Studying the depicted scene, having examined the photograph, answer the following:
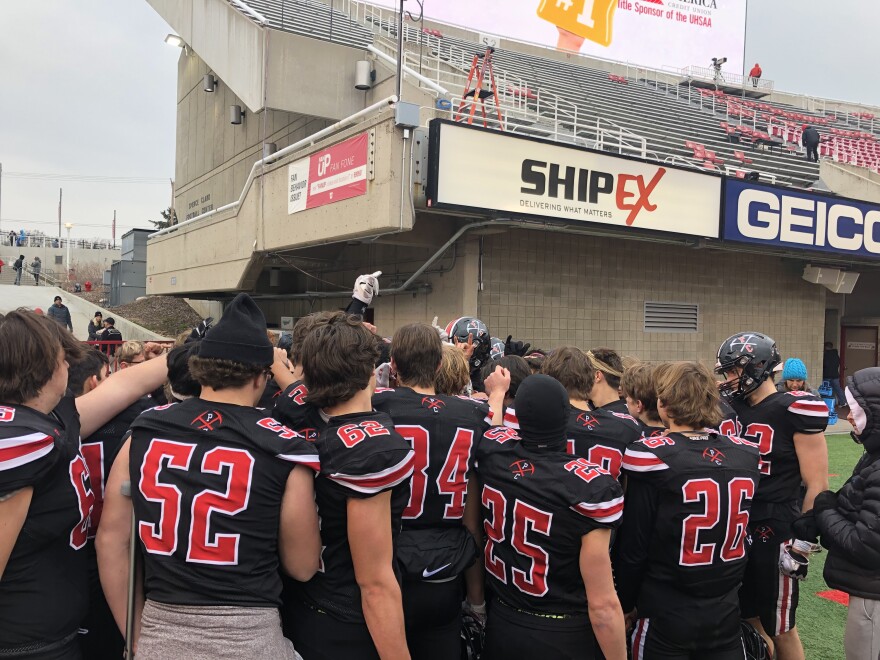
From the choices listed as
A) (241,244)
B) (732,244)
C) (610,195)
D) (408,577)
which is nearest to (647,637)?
(408,577)

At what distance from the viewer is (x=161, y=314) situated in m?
27.2

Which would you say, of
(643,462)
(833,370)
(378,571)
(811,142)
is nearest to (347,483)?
(378,571)

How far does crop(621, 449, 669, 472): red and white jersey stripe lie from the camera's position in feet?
8.86

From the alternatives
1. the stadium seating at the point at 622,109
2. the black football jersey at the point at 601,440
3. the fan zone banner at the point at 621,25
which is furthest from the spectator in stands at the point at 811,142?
the black football jersey at the point at 601,440

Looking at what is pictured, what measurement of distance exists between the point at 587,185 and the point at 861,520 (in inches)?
332

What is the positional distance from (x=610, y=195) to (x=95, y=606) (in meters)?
9.74

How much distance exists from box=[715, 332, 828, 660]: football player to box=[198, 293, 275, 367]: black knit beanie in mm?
2698

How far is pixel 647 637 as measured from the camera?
9.18 feet

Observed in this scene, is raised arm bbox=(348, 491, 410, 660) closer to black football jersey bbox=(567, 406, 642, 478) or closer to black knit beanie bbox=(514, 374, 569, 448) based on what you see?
black knit beanie bbox=(514, 374, 569, 448)

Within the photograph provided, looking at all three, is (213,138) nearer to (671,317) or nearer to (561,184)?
(561,184)

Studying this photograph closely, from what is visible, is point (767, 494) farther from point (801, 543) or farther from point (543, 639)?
point (543, 639)

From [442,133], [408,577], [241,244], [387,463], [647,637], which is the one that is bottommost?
[647,637]

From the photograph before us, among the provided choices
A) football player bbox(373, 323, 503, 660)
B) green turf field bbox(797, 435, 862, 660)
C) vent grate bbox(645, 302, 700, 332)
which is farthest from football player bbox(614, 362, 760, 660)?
vent grate bbox(645, 302, 700, 332)

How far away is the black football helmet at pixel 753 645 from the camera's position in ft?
10.3
